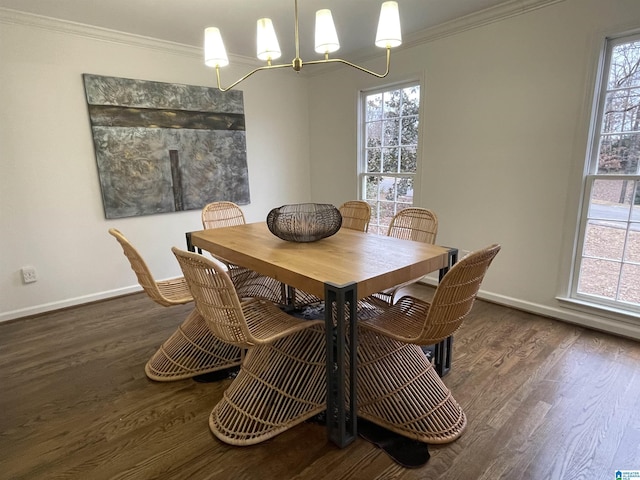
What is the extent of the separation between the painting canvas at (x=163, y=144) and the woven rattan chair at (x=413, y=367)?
2570 millimetres

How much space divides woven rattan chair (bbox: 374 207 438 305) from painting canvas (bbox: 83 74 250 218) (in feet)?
6.88

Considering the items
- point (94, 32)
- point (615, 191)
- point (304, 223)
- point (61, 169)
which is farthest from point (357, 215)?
point (94, 32)

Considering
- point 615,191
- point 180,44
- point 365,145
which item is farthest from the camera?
point 365,145

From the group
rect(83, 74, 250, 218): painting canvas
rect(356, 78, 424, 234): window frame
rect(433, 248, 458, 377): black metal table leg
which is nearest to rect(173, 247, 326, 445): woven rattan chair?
rect(433, 248, 458, 377): black metal table leg

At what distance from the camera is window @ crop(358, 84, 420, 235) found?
357cm

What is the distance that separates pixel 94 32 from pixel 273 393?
125 inches

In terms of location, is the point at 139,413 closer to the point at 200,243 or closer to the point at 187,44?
the point at 200,243

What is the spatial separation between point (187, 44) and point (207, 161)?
109 centimetres

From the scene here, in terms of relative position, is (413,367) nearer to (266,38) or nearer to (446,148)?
(266,38)

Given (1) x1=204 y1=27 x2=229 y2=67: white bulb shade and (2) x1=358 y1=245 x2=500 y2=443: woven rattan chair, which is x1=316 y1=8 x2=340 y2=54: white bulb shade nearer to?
(1) x1=204 y1=27 x2=229 y2=67: white bulb shade

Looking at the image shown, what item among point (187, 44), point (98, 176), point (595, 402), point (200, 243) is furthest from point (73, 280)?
point (595, 402)

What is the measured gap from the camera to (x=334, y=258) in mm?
1783

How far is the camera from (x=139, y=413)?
1.79 m

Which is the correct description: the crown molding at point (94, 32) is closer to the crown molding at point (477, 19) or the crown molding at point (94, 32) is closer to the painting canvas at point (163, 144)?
the painting canvas at point (163, 144)
